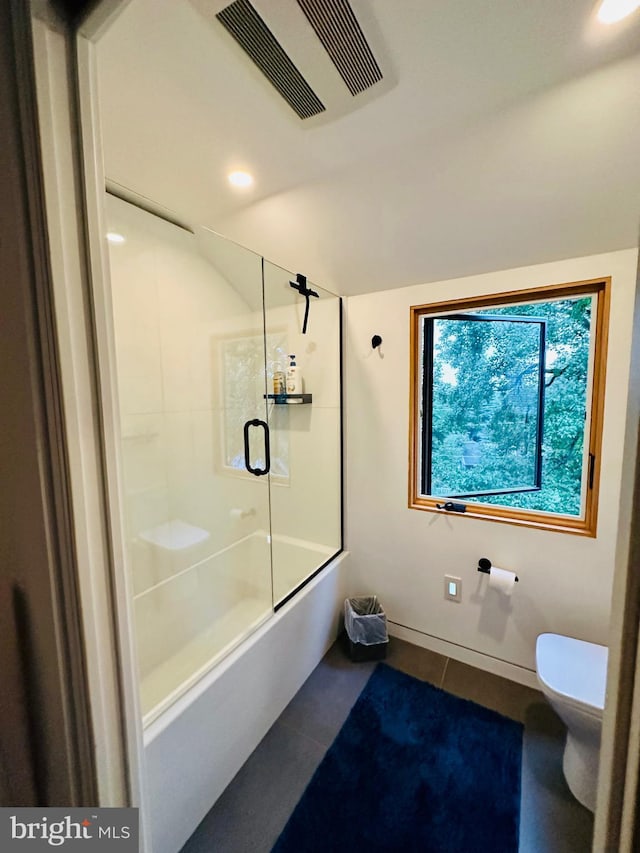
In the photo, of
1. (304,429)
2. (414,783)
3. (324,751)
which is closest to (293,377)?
(304,429)

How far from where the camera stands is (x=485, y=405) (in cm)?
197

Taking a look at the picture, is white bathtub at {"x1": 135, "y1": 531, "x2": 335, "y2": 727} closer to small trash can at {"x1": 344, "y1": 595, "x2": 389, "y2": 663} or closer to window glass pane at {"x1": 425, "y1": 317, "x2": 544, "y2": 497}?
small trash can at {"x1": 344, "y1": 595, "x2": 389, "y2": 663}

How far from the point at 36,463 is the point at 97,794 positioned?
691mm

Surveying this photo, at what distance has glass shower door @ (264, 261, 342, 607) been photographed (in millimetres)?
2158

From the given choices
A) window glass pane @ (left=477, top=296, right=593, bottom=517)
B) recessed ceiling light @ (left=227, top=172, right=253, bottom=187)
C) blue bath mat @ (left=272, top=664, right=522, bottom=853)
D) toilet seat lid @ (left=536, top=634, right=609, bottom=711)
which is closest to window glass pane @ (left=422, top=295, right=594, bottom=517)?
window glass pane @ (left=477, top=296, right=593, bottom=517)

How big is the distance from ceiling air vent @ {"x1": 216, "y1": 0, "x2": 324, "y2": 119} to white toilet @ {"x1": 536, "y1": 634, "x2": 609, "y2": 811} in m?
Result: 2.00

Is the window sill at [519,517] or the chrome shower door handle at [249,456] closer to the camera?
the window sill at [519,517]

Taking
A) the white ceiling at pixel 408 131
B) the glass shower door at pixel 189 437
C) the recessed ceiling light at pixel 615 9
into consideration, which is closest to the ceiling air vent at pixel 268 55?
the white ceiling at pixel 408 131

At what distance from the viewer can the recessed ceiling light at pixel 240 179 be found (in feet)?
4.12

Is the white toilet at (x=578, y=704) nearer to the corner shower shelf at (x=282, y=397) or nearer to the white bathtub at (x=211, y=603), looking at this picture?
the white bathtub at (x=211, y=603)

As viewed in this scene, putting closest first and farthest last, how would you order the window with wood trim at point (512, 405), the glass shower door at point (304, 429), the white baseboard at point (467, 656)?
the window with wood trim at point (512, 405) → the white baseboard at point (467, 656) → the glass shower door at point (304, 429)

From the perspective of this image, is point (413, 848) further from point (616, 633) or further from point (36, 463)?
point (36, 463)

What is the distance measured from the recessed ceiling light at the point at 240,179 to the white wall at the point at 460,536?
3.15 ft

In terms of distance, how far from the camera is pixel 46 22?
52 centimetres
